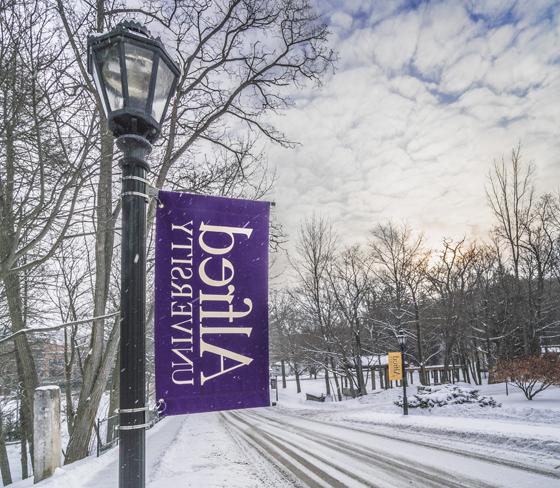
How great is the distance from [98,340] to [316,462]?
5461mm

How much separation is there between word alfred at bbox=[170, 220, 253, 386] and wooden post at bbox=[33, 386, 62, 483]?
5.74 m

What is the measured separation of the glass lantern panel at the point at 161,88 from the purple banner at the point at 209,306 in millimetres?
608

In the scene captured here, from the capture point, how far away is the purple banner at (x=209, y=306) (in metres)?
2.80

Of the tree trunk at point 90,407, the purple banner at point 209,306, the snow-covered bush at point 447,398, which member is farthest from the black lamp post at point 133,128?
the snow-covered bush at point 447,398

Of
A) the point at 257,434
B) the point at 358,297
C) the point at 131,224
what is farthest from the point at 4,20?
the point at 358,297

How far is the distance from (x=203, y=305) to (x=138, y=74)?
1.60m

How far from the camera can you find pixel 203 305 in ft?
9.61

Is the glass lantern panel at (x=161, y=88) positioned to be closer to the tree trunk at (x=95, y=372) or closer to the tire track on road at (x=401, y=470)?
Answer: the tree trunk at (x=95, y=372)

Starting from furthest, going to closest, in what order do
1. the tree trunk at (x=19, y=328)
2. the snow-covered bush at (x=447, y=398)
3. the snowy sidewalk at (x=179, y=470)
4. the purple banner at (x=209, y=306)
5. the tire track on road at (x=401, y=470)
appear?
the snow-covered bush at (x=447, y=398)
the tree trunk at (x=19, y=328)
the snowy sidewalk at (x=179, y=470)
the tire track on road at (x=401, y=470)
the purple banner at (x=209, y=306)

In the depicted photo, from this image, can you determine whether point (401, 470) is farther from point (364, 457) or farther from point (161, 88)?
point (161, 88)

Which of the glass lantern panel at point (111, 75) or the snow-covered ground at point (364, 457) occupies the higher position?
the glass lantern panel at point (111, 75)

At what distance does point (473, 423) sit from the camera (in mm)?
12305

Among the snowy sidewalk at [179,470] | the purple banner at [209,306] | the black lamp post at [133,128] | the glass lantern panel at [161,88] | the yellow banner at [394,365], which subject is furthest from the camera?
the yellow banner at [394,365]

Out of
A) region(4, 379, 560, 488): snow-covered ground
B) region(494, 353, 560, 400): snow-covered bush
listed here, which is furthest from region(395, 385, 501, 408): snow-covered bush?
region(4, 379, 560, 488): snow-covered ground
